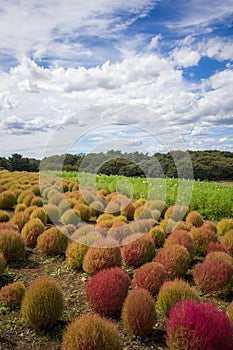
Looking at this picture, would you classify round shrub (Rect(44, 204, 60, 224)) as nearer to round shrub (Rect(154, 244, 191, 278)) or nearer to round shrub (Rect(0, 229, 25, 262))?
round shrub (Rect(0, 229, 25, 262))

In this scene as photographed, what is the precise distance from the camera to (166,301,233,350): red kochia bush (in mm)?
3477

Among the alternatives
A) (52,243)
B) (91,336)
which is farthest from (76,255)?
(91,336)

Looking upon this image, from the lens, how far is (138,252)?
251 inches

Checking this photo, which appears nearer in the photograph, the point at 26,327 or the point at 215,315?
the point at 215,315

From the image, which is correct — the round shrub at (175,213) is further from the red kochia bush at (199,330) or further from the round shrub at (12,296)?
the red kochia bush at (199,330)

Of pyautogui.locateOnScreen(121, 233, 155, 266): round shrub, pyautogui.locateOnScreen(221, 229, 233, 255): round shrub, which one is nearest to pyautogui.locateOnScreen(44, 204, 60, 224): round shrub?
pyautogui.locateOnScreen(121, 233, 155, 266): round shrub

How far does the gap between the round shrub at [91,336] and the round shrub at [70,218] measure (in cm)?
598

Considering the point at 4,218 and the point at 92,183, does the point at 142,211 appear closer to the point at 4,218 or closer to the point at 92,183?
the point at 4,218

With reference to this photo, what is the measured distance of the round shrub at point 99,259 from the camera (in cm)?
582

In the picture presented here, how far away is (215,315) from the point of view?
3592 millimetres

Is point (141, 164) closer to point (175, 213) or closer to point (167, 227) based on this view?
point (175, 213)

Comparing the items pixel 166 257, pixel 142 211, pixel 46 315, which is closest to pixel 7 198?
pixel 142 211

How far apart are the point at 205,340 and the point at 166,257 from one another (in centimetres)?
251

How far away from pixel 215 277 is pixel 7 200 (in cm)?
881
